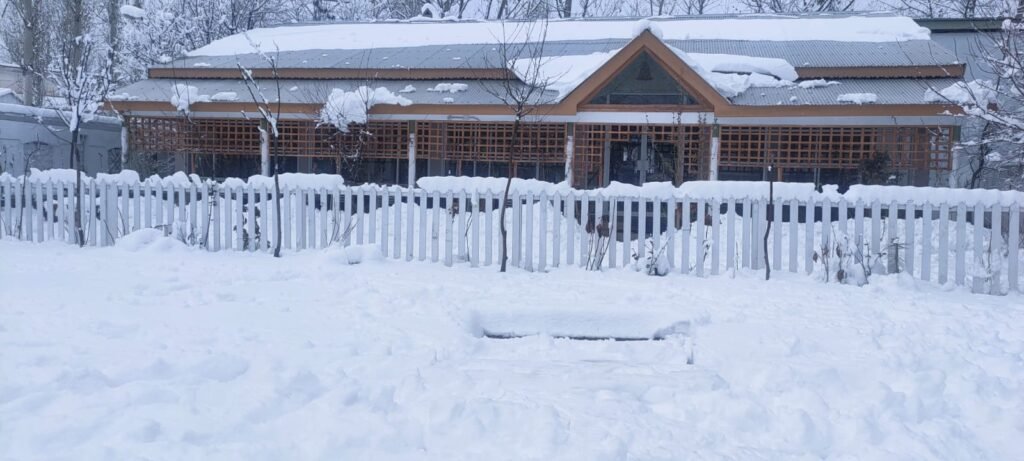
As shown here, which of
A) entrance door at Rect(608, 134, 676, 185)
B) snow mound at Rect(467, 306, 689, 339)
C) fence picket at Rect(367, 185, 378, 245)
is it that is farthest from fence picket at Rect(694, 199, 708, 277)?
entrance door at Rect(608, 134, 676, 185)

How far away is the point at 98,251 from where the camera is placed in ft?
31.4

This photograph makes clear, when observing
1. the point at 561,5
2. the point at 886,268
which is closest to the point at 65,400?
the point at 886,268

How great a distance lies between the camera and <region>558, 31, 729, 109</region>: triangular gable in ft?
47.6

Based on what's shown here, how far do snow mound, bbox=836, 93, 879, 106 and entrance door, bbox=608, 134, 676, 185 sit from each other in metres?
3.53

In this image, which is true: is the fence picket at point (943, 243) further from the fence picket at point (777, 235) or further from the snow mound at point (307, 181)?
the snow mound at point (307, 181)

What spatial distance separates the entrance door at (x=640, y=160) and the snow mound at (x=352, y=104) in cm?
470

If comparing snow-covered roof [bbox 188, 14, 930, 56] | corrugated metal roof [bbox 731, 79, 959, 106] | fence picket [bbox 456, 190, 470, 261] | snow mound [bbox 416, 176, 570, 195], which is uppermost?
snow-covered roof [bbox 188, 14, 930, 56]

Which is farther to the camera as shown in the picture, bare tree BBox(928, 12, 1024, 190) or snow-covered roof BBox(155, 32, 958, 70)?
snow-covered roof BBox(155, 32, 958, 70)

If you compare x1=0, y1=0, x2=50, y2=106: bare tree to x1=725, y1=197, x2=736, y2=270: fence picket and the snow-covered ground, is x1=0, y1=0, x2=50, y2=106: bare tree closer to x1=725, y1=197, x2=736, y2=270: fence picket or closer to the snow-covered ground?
the snow-covered ground

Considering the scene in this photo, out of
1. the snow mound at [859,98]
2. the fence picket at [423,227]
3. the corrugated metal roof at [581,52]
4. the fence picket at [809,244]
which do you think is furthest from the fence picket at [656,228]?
the corrugated metal roof at [581,52]

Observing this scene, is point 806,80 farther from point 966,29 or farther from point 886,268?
point 886,268

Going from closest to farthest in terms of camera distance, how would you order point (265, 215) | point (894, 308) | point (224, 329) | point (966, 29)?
point (224, 329) < point (894, 308) < point (265, 215) < point (966, 29)

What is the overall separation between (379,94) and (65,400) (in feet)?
42.2

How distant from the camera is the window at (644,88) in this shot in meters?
15.2
